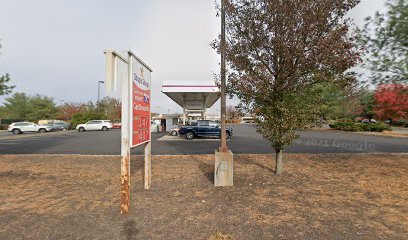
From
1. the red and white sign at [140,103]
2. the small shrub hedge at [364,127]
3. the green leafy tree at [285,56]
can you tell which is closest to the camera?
the red and white sign at [140,103]

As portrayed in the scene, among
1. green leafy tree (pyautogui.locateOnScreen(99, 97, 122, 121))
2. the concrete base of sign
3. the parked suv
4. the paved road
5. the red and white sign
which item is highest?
green leafy tree (pyautogui.locateOnScreen(99, 97, 122, 121))

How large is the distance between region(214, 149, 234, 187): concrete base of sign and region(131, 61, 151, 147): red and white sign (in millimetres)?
1946

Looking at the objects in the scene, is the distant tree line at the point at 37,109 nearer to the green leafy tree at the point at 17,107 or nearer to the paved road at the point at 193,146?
the green leafy tree at the point at 17,107

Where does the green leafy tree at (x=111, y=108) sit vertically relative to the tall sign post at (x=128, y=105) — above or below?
above

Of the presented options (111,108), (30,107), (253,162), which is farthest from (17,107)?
(253,162)

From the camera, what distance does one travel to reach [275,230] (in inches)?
150

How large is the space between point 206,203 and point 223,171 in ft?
4.64

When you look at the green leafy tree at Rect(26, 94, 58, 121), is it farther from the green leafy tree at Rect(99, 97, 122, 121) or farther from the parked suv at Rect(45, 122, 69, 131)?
the parked suv at Rect(45, 122, 69, 131)

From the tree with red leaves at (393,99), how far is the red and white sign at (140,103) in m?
6.32

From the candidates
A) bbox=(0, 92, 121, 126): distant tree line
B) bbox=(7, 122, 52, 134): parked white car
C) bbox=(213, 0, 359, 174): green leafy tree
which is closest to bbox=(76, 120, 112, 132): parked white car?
bbox=(7, 122, 52, 134): parked white car

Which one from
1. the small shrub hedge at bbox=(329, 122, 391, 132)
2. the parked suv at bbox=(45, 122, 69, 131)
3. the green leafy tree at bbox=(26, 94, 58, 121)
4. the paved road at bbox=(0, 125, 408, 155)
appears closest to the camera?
the paved road at bbox=(0, 125, 408, 155)

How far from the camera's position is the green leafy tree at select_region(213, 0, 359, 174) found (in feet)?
20.3

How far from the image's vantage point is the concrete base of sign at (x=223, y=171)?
632cm

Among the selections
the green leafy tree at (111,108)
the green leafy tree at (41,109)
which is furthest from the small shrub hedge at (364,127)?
the green leafy tree at (41,109)
